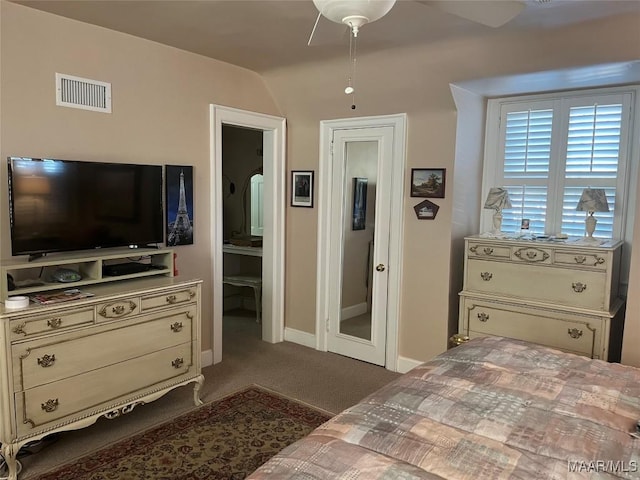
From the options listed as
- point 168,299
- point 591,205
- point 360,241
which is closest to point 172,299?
point 168,299

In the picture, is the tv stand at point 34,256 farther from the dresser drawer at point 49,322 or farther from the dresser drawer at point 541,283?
the dresser drawer at point 541,283

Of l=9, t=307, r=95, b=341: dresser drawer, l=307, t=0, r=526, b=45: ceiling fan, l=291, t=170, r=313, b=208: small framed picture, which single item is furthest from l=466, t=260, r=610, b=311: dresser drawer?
l=9, t=307, r=95, b=341: dresser drawer

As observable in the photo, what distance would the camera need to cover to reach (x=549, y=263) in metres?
3.44

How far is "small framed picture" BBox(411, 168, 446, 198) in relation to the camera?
397cm

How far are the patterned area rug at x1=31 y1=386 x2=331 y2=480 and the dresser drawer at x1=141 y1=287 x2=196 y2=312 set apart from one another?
80 cm

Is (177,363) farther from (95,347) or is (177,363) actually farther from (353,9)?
(353,9)

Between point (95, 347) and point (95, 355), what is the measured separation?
49 mm

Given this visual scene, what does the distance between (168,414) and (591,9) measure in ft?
11.9

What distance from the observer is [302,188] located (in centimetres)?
488

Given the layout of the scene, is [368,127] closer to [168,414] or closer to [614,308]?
[614,308]

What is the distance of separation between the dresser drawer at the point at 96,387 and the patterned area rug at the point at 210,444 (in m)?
0.30

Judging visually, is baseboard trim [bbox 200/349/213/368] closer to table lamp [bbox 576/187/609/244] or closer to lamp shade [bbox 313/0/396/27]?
table lamp [bbox 576/187/609/244]

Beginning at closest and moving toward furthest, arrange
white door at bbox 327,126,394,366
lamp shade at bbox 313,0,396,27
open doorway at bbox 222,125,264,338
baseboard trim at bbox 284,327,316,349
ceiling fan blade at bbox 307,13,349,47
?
1. lamp shade at bbox 313,0,396,27
2. ceiling fan blade at bbox 307,13,349,47
3. white door at bbox 327,126,394,366
4. baseboard trim at bbox 284,327,316,349
5. open doorway at bbox 222,125,264,338

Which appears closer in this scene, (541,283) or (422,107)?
(541,283)
